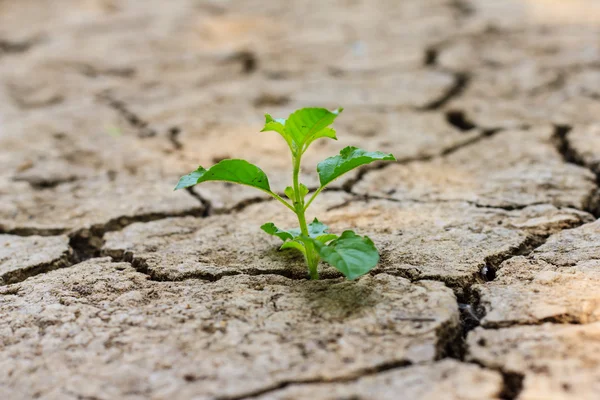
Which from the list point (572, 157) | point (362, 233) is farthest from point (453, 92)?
point (362, 233)

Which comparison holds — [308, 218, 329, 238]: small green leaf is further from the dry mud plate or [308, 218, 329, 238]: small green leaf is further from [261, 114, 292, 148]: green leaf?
[261, 114, 292, 148]: green leaf

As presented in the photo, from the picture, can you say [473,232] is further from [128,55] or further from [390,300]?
[128,55]

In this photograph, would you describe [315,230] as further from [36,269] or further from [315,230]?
[36,269]

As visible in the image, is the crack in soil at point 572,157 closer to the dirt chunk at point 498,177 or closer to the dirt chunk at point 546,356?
the dirt chunk at point 498,177

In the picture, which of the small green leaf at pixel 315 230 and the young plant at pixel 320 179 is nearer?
the young plant at pixel 320 179

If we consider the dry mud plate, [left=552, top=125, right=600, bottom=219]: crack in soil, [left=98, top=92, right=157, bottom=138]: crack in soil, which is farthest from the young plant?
[left=98, top=92, right=157, bottom=138]: crack in soil

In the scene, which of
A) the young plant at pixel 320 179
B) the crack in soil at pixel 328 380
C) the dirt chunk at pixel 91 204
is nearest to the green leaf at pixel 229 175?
the young plant at pixel 320 179
